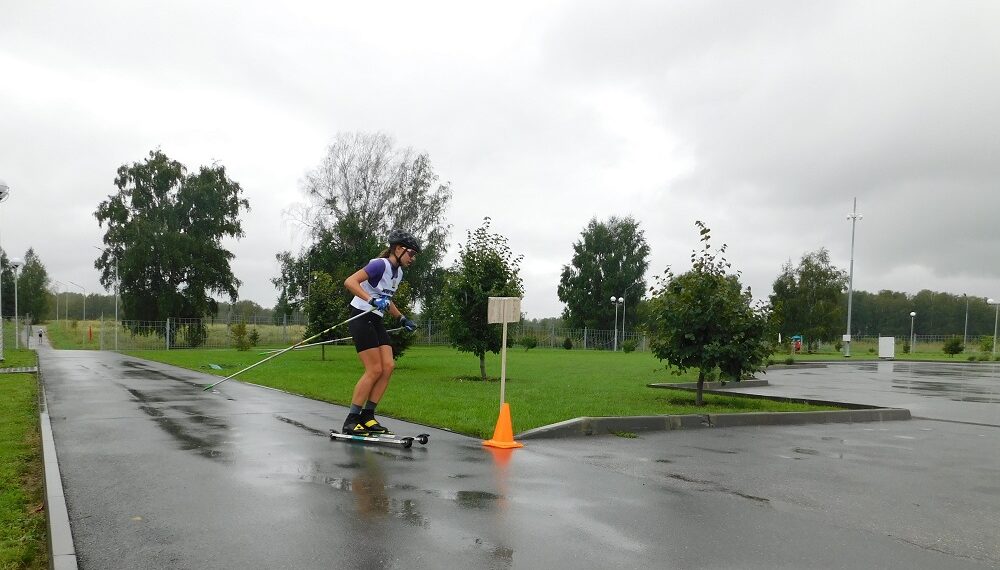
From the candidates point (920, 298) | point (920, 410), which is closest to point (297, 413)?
point (920, 410)

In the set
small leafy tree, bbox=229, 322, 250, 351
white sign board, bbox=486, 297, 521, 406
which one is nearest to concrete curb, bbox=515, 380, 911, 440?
white sign board, bbox=486, 297, 521, 406

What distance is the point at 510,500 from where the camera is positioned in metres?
5.18

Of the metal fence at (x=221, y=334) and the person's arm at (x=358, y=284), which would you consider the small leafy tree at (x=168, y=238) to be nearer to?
the metal fence at (x=221, y=334)

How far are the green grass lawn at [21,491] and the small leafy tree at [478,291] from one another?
9.73 metres

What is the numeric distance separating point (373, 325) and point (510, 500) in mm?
2941

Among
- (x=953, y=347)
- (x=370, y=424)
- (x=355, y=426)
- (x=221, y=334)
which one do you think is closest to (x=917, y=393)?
(x=370, y=424)

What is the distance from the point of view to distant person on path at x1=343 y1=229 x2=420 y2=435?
7.31m

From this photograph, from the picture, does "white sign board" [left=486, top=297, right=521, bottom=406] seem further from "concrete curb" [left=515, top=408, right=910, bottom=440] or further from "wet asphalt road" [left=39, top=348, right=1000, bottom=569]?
"wet asphalt road" [left=39, top=348, right=1000, bottom=569]

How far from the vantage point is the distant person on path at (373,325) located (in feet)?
24.0

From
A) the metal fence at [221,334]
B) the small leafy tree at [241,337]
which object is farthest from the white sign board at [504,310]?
the small leafy tree at [241,337]

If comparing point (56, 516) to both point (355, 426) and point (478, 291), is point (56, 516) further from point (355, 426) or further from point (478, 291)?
point (478, 291)

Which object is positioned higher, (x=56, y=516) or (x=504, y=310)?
(x=504, y=310)

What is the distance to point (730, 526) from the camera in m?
4.71

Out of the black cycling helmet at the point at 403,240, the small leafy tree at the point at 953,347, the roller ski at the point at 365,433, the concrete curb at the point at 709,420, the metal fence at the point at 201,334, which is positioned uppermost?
the black cycling helmet at the point at 403,240
